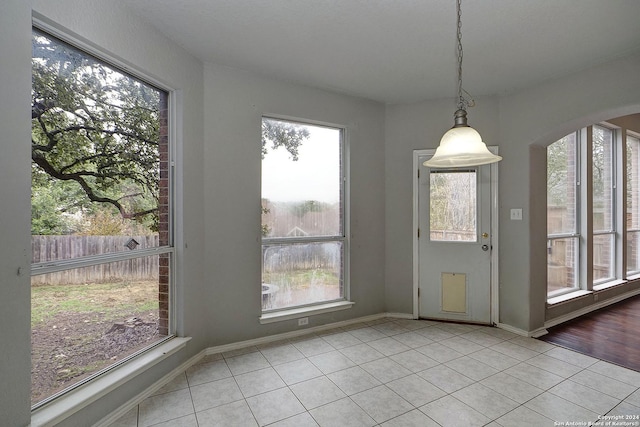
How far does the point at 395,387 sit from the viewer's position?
232 cm

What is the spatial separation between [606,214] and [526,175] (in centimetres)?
266

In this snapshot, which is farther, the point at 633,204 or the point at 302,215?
the point at 633,204

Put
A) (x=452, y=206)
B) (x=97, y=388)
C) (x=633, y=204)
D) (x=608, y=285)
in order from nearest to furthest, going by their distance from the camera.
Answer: (x=97, y=388) < (x=452, y=206) < (x=608, y=285) < (x=633, y=204)

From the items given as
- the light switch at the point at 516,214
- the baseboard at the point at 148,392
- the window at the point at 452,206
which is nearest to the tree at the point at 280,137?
the baseboard at the point at 148,392

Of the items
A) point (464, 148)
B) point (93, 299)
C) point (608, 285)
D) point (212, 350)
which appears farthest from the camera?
point (608, 285)

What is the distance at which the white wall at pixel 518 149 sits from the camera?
9.18ft

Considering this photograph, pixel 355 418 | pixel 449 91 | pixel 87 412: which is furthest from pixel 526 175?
pixel 87 412

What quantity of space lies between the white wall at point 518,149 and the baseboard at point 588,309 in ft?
0.33

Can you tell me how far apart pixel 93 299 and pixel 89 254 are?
0.31 metres

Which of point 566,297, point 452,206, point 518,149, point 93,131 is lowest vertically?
point 566,297

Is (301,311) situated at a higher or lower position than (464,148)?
lower

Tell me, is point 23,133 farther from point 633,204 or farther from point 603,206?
point 633,204

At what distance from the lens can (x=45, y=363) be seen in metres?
1.69

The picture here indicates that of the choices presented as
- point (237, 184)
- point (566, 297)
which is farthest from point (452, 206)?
point (237, 184)
